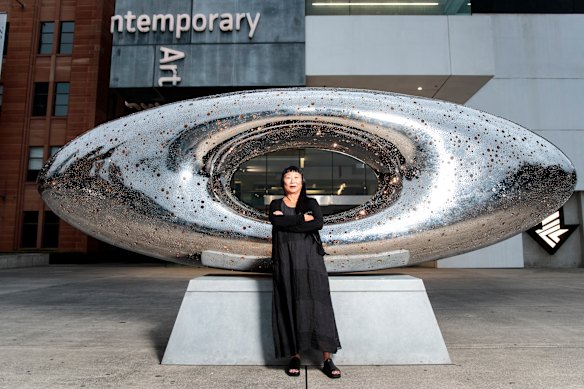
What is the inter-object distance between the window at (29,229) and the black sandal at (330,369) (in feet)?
67.4

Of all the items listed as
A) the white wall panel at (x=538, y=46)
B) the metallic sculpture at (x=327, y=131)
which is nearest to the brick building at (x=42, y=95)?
the metallic sculpture at (x=327, y=131)

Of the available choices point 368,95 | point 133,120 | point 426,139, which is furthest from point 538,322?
point 133,120

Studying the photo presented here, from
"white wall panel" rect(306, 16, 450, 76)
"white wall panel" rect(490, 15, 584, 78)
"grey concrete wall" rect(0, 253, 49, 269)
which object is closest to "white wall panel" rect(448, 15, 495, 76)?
"white wall panel" rect(306, 16, 450, 76)

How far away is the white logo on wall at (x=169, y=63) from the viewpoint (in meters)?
11.6

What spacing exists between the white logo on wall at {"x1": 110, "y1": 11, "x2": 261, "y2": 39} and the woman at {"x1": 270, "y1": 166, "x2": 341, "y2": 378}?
1031 centimetres

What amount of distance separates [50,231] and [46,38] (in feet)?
32.0

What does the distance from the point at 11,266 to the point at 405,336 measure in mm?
15515

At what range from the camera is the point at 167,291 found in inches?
309

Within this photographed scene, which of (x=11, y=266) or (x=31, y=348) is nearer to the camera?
(x=31, y=348)

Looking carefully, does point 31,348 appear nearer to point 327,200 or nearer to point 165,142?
point 165,142

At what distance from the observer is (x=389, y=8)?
12.2 metres

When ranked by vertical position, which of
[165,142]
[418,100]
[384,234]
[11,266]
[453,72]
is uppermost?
[453,72]

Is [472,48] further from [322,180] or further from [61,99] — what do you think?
[61,99]

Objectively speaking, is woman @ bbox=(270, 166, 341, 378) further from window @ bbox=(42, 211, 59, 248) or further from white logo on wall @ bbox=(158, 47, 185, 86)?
window @ bbox=(42, 211, 59, 248)
